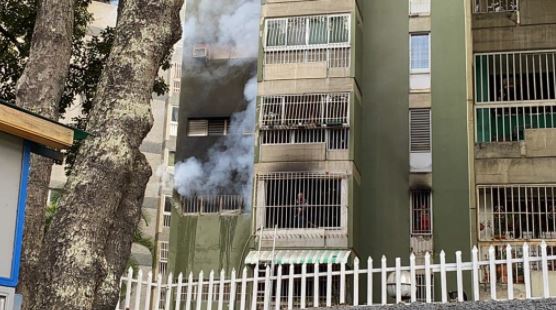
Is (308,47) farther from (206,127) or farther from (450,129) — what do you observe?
(450,129)

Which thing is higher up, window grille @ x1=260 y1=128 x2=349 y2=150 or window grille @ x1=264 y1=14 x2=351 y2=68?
window grille @ x1=264 y1=14 x2=351 y2=68

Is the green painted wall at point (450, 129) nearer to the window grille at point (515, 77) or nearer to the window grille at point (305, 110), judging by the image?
the window grille at point (515, 77)

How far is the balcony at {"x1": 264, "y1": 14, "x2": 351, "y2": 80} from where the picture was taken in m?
20.3

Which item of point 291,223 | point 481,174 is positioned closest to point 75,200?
point 291,223

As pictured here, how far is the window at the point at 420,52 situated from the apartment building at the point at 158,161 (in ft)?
37.2

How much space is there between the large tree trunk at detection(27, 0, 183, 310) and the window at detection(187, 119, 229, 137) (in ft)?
41.5

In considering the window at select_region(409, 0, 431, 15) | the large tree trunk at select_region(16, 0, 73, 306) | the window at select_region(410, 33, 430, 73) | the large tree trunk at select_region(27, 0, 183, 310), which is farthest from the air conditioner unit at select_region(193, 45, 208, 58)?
the large tree trunk at select_region(27, 0, 183, 310)

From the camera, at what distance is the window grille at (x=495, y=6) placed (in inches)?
795

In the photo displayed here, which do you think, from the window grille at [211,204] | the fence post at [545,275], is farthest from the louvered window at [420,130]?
the fence post at [545,275]

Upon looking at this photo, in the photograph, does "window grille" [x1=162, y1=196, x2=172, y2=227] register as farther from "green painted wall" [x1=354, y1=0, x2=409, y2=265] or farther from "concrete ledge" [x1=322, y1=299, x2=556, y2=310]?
"concrete ledge" [x1=322, y1=299, x2=556, y2=310]

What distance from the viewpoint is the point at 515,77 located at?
20109mm

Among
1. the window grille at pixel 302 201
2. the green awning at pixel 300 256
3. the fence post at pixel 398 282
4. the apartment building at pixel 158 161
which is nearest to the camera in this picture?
the fence post at pixel 398 282

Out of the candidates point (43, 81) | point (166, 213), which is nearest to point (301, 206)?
point (43, 81)

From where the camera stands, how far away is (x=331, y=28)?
20531 millimetres
